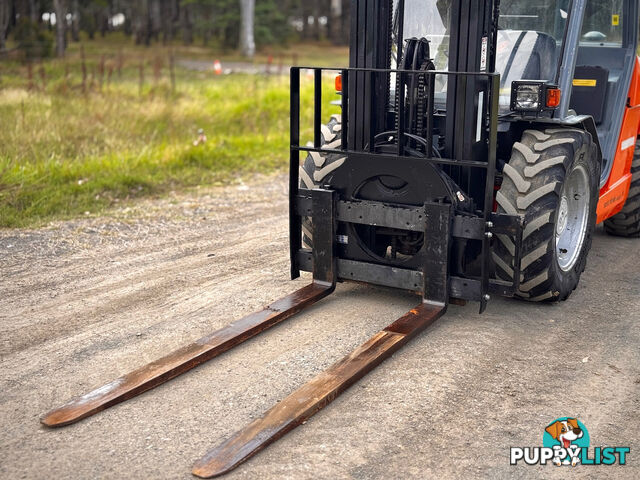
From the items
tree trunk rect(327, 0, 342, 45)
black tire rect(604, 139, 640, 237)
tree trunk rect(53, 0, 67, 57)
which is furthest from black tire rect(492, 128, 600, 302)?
tree trunk rect(327, 0, 342, 45)

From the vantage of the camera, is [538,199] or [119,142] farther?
[119,142]

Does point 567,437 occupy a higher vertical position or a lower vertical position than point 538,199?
lower

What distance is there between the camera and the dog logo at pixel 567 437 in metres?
3.89

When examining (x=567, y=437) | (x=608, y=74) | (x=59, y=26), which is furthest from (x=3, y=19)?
(x=567, y=437)

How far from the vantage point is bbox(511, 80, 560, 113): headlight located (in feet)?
18.5

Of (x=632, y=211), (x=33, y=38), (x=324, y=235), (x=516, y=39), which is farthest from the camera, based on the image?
(x=33, y=38)

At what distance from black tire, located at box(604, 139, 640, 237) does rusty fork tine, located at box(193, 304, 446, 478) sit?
3.41 metres

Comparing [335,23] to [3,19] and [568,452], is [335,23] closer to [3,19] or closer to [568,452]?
[3,19]

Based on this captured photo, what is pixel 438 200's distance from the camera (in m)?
5.45

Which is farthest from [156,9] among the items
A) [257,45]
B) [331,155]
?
[331,155]

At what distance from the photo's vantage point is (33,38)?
29.9 metres

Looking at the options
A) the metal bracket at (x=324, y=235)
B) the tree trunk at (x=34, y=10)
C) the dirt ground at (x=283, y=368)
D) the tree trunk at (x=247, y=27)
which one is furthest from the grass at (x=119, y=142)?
the tree trunk at (x=34, y=10)

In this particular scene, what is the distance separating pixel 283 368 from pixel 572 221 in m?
2.91

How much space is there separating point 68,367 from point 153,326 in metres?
0.80
